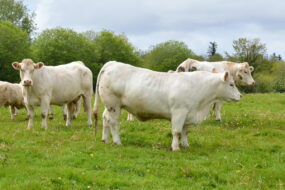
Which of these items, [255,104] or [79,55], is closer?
[255,104]

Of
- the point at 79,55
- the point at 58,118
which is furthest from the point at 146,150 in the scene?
the point at 79,55

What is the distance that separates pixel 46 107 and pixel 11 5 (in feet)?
208

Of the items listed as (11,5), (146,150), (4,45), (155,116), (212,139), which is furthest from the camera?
(11,5)

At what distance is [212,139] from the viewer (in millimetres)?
12320

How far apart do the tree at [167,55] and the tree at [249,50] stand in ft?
26.2

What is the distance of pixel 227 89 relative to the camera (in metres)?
11.4

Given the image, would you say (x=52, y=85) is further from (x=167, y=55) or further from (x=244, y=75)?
(x=167, y=55)

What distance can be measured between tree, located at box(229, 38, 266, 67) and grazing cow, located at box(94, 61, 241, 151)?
2439 inches

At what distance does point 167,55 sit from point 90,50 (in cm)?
1989

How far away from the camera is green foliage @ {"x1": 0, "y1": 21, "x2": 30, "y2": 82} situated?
48.4 m

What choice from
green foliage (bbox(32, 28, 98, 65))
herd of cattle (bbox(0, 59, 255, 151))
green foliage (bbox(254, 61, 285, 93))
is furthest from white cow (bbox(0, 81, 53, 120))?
green foliage (bbox(254, 61, 285, 93))

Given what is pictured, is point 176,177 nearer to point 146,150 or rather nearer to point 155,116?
point 146,150

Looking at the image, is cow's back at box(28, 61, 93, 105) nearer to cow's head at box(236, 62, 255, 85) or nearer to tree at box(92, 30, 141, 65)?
cow's head at box(236, 62, 255, 85)

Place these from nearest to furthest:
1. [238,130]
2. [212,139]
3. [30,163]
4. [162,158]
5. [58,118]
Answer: [30,163] < [162,158] < [212,139] < [238,130] < [58,118]
